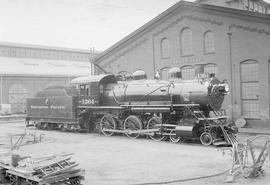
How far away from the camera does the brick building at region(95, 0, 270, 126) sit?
21688 mm

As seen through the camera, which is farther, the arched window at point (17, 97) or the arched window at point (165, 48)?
the arched window at point (17, 97)

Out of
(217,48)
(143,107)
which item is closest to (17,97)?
(217,48)

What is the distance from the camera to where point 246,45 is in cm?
2216

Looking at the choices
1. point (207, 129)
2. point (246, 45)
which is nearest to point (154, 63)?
point (246, 45)

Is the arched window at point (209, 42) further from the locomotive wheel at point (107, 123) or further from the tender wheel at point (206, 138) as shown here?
the tender wheel at point (206, 138)

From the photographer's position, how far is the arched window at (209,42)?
2397cm

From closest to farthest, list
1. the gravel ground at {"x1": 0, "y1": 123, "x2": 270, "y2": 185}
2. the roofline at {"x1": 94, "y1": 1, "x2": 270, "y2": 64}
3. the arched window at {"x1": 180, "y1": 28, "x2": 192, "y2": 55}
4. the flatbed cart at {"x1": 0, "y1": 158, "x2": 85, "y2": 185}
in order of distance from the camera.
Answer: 1. the flatbed cart at {"x1": 0, "y1": 158, "x2": 85, "y2": 185}
2. the gravel ground at {"x1": 0, "y1": 123, "x2": 270, "y2": 185}
3. the roofline at {"x1": 94, "y1": 1, "x2": 270, "y2": 64}
4. the arched window at {"x1": 180, "y1": 28, "x2": 192, "y2": 55}

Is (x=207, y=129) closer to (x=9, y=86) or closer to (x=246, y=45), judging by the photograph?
(x=246, y=45)

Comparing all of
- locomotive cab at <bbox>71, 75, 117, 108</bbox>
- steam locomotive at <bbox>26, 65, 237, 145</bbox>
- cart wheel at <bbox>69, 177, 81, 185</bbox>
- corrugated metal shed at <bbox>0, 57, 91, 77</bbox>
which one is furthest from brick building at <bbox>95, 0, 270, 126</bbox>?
corrugated metal shed at <bbox>0, 57, 91, 77</bbox>

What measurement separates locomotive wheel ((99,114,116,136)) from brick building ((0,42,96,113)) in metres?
23.4

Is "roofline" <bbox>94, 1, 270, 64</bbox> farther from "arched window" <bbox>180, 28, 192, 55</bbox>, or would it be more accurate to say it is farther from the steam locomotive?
the steam locomotive

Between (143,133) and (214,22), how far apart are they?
32.7 feet

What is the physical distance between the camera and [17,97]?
4441 cm

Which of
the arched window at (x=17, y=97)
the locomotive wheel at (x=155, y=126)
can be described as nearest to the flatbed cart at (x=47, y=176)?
the locomotive wheel at (x=155, y=126)
